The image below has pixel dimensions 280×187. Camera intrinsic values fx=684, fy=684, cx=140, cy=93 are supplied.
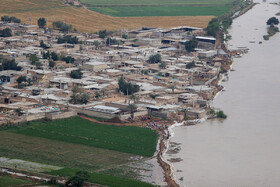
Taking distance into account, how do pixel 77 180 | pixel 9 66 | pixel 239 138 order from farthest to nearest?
1. pixel 9 66
2. pixel 239 138
3. pixel 77 180

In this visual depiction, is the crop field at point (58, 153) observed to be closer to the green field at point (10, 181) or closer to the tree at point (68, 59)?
the green field at point (10, 181)

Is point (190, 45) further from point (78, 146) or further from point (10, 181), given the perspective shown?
point (10, 181)

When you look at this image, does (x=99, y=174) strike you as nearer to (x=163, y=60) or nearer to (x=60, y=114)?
(x=60, y=114)

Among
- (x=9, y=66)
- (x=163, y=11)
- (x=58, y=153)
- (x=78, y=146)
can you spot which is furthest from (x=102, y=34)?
(x=58, y=153)

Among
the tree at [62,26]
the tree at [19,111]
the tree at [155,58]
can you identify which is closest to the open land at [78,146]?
the tree at [19,111]

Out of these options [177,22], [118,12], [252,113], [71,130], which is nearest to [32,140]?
[71,130]

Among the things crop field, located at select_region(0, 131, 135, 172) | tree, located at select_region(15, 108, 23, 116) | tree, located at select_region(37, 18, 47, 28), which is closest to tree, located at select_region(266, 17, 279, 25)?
tree, located at select_region(37, 18, 47, 28)
